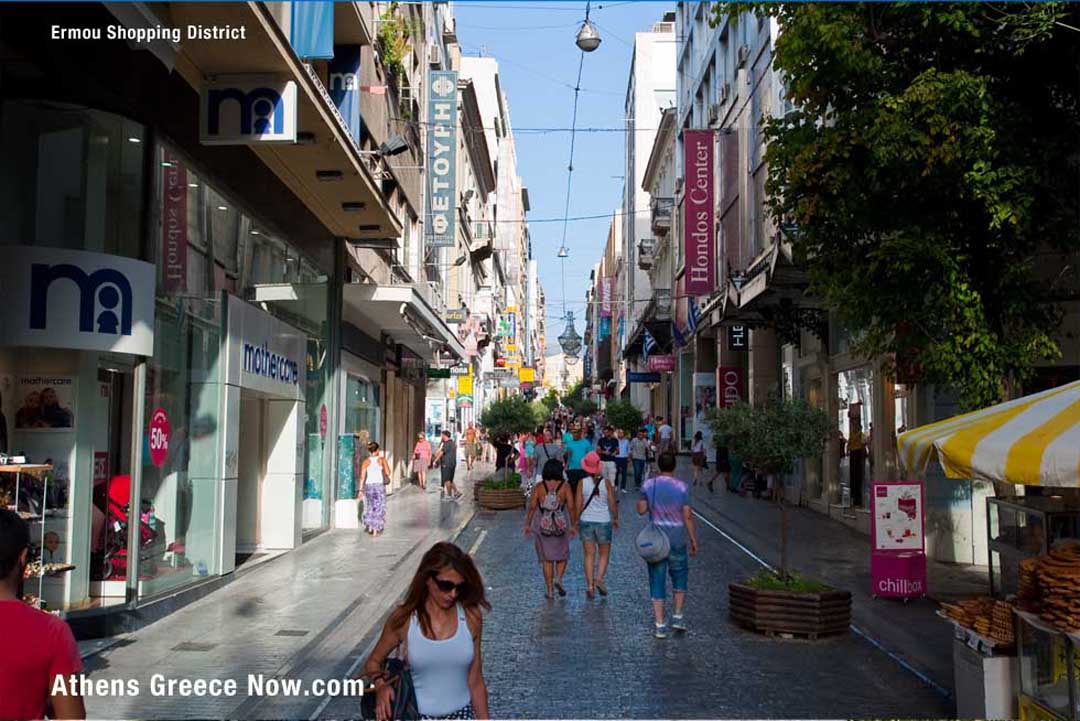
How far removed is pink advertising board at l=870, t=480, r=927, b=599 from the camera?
37.3ft

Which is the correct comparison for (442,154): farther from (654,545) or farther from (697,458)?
(654,545)

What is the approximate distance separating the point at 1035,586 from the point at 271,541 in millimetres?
11498

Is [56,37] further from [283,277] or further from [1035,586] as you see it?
[1035,586]

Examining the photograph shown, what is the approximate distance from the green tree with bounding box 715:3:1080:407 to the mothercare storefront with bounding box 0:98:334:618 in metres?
6.19

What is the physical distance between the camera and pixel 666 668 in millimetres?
8289

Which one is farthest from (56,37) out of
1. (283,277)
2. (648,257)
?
(648,257)

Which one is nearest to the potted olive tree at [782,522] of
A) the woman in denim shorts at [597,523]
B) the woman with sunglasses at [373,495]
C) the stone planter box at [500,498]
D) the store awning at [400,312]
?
the woman in denim shorts at [597,523]

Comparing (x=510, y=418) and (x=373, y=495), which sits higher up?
(x=510, y=418)

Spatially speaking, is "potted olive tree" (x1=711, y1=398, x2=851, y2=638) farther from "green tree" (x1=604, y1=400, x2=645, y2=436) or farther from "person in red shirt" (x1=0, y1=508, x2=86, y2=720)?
"green tree" (x1=604, y1=400, x2=645, y2=436)

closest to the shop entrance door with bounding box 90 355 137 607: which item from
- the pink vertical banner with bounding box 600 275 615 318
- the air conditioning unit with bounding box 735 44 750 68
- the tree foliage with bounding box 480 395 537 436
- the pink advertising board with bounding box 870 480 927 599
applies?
the pink advertising board with bounding box 870 480 927 599

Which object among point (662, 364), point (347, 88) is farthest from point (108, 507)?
point (662, 364)

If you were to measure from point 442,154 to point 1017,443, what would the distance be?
24.3 metres

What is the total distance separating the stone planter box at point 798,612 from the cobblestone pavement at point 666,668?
13cm

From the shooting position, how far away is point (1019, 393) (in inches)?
556
